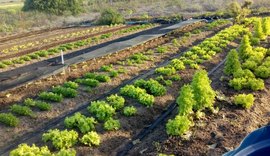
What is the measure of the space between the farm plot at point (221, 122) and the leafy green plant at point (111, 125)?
111cm

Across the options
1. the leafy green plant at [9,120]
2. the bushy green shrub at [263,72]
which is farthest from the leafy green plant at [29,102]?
the bushy green shrub at [263,72]

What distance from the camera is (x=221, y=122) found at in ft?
36.8

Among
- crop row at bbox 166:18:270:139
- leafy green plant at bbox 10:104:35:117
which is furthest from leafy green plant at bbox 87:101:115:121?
leafy green plant at bbox 10:104:35:117

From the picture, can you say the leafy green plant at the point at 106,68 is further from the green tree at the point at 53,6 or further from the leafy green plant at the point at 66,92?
the green tree at the point at 53,6

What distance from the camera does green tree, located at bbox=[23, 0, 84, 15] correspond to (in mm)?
53737

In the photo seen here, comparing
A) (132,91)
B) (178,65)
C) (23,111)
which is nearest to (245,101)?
(132,91)

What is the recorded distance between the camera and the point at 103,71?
744 inches

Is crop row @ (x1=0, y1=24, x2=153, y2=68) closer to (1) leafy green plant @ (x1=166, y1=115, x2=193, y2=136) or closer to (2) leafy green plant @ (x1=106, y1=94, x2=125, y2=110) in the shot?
(2) leafy green plant @ (x1=106, y1=94, x2=125, y2=110)

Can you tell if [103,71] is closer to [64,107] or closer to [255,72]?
[64,107]

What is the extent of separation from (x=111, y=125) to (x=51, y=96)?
4.18 m

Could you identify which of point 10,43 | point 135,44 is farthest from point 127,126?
point 10,43

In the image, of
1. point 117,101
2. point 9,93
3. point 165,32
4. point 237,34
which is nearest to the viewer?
point 117,101

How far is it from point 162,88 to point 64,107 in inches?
164

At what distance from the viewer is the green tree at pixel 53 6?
176ft
